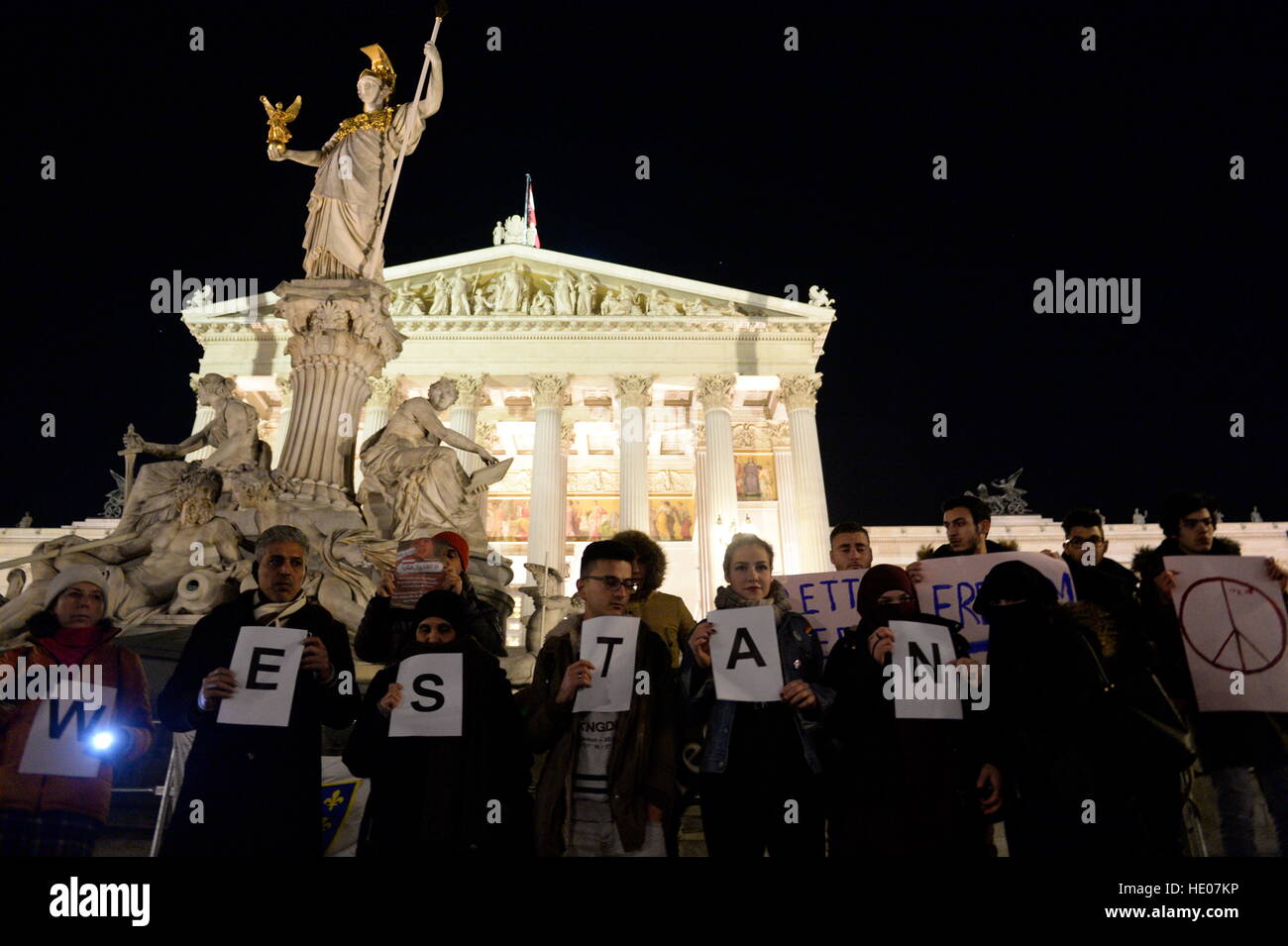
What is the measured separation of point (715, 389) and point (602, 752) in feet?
106

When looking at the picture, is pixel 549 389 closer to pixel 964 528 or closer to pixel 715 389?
pixel 715 389

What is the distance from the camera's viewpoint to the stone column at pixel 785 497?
3344 centimetres

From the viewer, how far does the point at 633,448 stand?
34.4 m

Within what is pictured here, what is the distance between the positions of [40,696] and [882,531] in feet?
133

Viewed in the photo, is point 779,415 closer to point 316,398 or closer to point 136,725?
point 316,398

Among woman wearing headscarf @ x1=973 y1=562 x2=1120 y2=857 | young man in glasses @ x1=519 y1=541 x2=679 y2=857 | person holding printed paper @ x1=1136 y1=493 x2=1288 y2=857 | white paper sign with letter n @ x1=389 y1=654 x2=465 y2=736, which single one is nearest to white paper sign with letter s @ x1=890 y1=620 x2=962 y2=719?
woman wearing headscarf @ x1=973 y1=562 x2=1120 y2=857

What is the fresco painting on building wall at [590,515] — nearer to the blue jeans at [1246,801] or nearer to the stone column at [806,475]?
the stone column at [806,475]

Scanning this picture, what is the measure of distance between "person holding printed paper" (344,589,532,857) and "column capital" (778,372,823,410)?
33.0m

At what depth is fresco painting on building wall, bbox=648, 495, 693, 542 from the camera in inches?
1502

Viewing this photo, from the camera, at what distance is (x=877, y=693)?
363cm

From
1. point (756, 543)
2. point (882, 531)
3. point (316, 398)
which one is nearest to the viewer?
point (756, 543)

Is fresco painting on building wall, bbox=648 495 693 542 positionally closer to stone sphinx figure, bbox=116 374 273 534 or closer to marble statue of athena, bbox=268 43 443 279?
marble statue of athena, bbox=268 43 443 279
